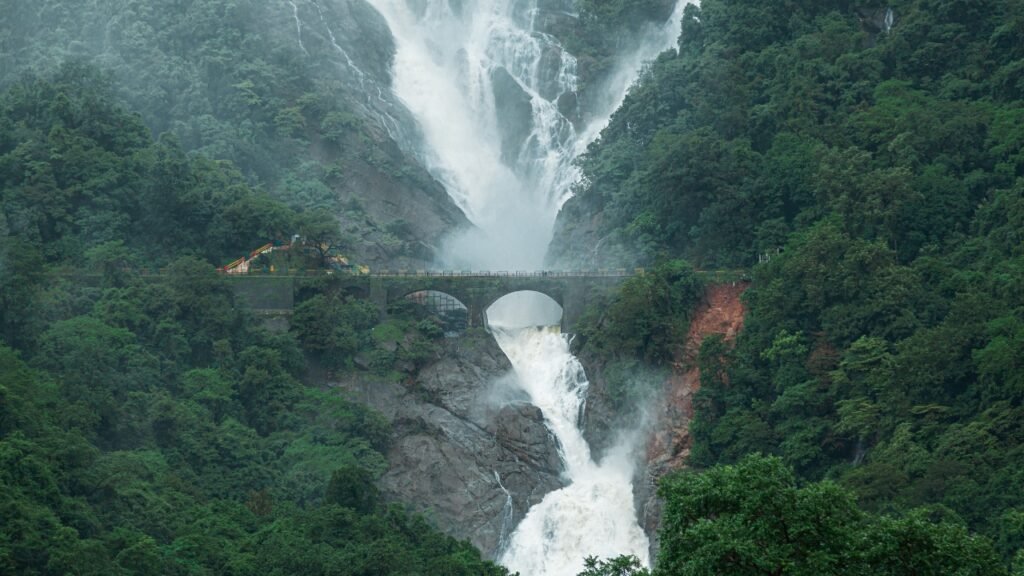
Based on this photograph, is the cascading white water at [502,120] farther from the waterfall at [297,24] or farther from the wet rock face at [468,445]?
the waterfall at [297,24]

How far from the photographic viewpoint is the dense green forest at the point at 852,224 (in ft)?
226

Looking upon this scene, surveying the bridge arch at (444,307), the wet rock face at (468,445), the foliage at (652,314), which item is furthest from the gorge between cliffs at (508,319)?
the foliage at (652,314)

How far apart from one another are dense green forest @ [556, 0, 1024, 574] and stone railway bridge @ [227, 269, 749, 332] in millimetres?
2826

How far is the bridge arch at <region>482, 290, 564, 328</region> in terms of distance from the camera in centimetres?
8915

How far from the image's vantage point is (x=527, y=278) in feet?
281

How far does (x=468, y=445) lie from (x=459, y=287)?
826 centimetres

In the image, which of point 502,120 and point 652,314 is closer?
point 652,314

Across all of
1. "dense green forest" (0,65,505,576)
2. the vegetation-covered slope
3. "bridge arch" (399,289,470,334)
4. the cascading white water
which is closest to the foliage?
the cascading white water

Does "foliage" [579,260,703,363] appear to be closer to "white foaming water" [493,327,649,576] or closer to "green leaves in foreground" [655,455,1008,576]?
"white foaming water" [493,327,649,576]

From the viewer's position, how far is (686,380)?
79.3 metres

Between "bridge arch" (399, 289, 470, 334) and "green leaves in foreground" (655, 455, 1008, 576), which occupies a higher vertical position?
"bridge arch" (399, 289, 470, 334)

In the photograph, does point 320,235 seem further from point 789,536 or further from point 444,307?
point 789,536

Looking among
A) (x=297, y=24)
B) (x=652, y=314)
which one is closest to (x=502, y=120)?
(x=297, y=24)

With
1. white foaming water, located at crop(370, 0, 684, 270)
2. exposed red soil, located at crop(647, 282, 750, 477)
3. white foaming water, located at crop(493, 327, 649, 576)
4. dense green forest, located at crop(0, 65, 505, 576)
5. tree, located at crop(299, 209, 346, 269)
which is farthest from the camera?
white foaming water, located at crop(370, 0, 684, 270)
